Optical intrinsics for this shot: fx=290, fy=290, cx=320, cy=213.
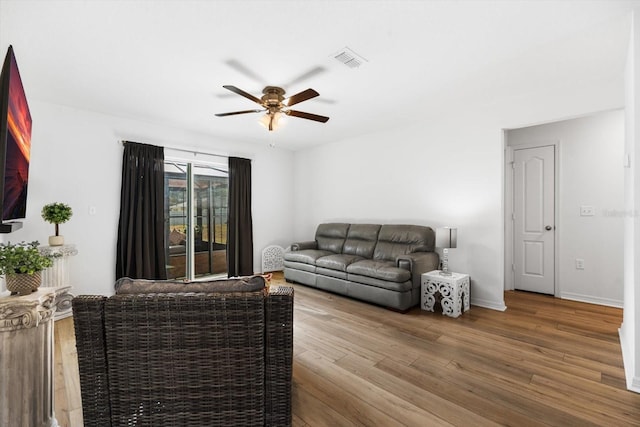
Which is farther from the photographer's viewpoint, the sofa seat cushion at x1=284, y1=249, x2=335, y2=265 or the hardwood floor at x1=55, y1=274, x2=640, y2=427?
the sofa seat cushion at x1=284, y1=249, x2=335, y2=265

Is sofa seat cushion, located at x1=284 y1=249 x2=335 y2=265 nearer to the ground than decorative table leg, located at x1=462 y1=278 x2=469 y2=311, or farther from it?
farther from it

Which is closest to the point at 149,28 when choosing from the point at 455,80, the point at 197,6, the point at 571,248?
the point at 197,6

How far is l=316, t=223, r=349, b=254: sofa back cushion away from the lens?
5012mm

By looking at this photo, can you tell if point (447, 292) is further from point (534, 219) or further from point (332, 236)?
point (332, 236)

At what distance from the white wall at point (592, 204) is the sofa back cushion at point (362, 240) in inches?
100

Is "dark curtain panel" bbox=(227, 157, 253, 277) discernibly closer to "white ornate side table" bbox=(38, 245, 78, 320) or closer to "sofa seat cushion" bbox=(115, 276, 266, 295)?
"white ornate side table" bbox=(38, 245, 78, 320)

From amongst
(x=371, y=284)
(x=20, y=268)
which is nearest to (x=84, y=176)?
(x=20, y=268)

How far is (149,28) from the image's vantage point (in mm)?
2127

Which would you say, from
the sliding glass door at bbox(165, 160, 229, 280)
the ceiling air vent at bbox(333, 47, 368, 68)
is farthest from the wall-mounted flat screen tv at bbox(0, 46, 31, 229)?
the sliding glass door at bbox(165, 160, 229, 280)

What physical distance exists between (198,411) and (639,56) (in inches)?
134

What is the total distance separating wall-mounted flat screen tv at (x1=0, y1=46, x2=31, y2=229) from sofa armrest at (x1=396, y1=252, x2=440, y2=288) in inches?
135

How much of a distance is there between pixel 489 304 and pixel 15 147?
15.0ft

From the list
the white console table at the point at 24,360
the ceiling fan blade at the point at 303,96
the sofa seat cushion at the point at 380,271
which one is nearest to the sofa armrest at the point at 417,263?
the sofa seat cushion at the point at 380,271

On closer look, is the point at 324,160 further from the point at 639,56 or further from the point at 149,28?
the point at 639,56
